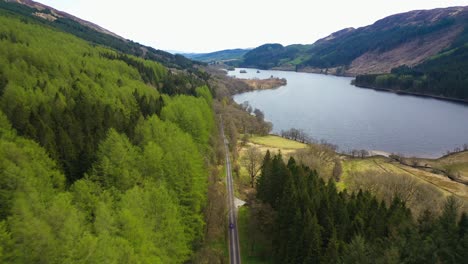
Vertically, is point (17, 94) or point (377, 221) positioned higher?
point (17, 94)

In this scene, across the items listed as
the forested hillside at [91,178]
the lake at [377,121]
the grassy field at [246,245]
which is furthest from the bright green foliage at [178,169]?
the lake at [377,121]

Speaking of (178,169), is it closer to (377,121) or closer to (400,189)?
(400,189)

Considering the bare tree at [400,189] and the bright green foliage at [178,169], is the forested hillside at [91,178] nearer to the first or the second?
the bright green foliage at [178,169]

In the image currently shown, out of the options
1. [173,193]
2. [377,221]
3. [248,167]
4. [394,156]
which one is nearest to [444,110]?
[394,156]

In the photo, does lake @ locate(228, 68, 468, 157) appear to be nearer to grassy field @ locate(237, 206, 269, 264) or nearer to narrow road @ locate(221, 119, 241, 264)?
narrow road @ locate(221, 119, 241, 264)

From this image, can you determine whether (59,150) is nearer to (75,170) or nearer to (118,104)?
(75,170)

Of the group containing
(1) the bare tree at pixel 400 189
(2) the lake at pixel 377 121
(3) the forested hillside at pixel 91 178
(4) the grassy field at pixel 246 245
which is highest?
(2) the lake at pixel 377 121
